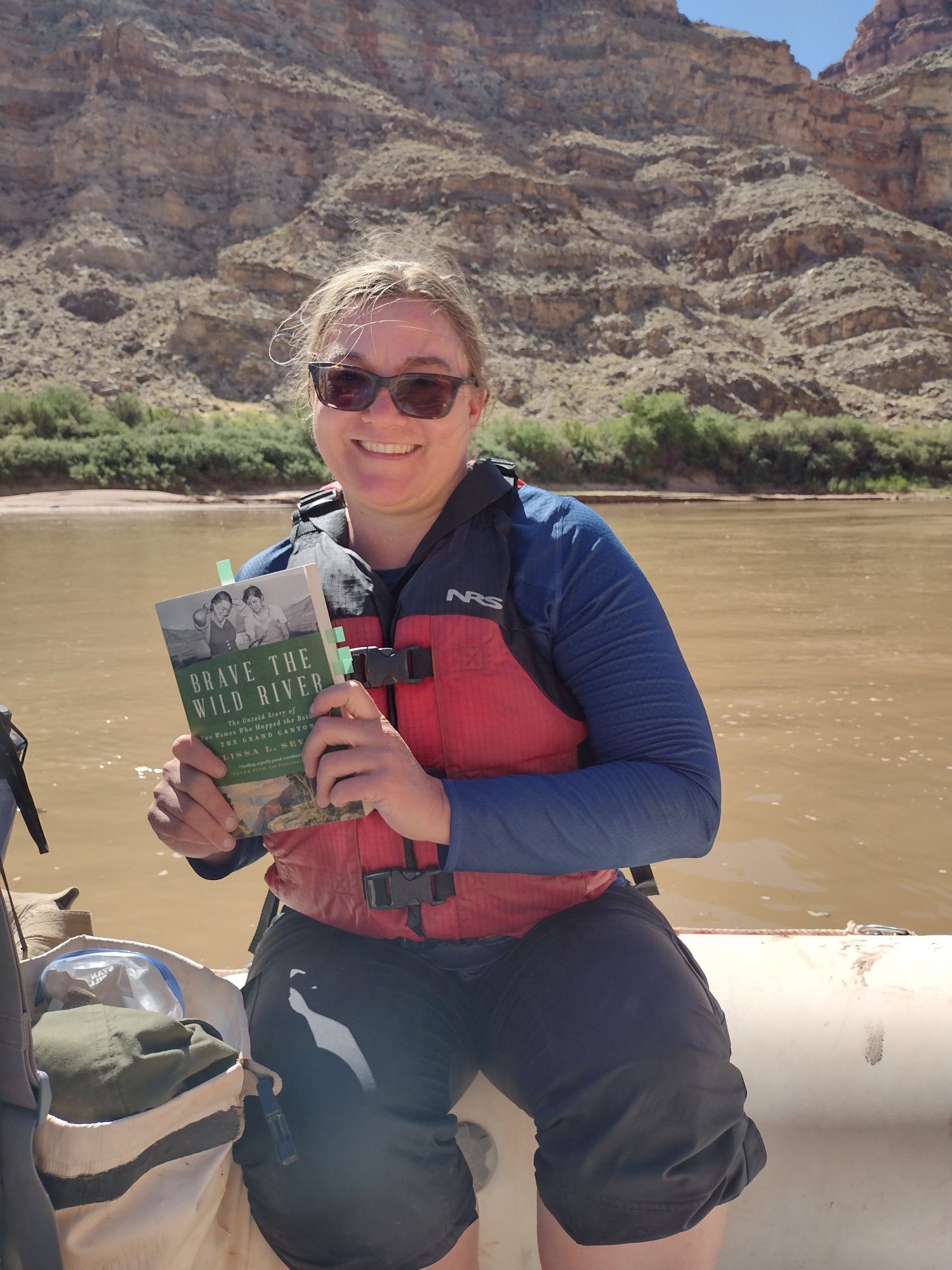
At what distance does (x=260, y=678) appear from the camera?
1285mm

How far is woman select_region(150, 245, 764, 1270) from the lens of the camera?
1168 millimetres

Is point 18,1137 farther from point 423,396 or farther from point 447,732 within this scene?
point 423,396

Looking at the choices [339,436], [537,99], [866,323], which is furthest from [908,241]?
[339,436]

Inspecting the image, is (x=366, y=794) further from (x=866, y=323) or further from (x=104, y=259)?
(x=866, y=323)

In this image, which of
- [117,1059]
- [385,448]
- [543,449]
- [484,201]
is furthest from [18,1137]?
[484,201]

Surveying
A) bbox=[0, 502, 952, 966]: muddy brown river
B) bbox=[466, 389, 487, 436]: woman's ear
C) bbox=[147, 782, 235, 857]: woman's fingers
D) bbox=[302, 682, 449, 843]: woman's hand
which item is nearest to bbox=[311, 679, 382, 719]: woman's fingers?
bbox=[302, 682, 449, 843]: woman's hand

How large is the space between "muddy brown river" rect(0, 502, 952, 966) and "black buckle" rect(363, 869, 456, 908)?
175 cm

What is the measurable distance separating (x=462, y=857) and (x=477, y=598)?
0.36m

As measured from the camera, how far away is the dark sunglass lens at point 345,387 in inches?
61.2

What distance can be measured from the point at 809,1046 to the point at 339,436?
4.03 feet

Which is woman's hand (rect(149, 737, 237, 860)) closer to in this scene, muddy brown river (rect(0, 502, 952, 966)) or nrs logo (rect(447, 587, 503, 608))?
nrs logo (rect(447, 587, 503, 608))

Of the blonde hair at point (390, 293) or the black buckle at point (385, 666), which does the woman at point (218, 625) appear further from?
the blonde hair at point (390, 293)

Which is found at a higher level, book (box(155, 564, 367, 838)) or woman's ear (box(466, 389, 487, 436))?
woman's ear (box(466, 389, 487, 436))

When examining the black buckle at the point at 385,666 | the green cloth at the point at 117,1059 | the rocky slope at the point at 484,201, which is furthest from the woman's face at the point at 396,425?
the rocky slope at the point at 484,201
